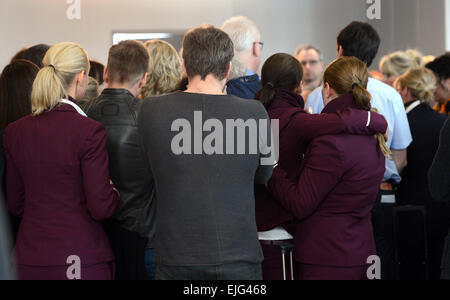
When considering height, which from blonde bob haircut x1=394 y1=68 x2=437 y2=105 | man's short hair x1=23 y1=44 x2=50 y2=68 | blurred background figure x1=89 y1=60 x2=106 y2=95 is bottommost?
blonde bob haircut x1=394 y1=68 x2=437 y2=105

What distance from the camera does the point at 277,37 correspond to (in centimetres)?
782

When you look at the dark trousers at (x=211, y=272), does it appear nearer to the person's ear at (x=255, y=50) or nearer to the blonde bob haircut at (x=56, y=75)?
the blonde bob haircut at (x=56, y=75)

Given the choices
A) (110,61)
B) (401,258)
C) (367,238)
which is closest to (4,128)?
(110,61)

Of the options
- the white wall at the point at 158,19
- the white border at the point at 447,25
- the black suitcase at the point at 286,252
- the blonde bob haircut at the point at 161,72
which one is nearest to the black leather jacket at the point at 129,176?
the blonde bob haircut at the point at 161,72

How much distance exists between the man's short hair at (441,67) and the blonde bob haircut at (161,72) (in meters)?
1.74

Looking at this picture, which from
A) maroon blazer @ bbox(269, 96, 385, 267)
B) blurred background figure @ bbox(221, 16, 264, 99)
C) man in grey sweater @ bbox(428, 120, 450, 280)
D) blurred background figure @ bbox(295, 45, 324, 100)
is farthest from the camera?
blurred background figure @ bbox(295, 45, 324, 100)

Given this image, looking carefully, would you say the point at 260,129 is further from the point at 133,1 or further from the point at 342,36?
the point at 133,1

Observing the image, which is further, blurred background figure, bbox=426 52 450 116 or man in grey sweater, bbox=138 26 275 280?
blurred background figure, bbox=426 52 450 116

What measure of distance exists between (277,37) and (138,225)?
5.46 meters

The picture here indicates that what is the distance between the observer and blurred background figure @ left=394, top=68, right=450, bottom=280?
3553 mm

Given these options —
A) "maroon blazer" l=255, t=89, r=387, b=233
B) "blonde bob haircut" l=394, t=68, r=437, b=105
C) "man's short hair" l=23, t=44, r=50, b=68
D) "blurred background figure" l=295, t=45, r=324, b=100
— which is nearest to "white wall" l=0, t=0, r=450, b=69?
"blurred background figure" l=295, t=45, r=324, b=100

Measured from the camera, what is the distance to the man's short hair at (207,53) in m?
2.17

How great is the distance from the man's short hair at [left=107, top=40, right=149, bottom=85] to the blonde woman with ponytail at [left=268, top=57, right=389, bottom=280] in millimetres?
740

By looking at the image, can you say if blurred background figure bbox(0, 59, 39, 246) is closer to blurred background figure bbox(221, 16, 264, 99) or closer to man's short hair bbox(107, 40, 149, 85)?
man's short hair bbox(107, 40, 149, 85)
